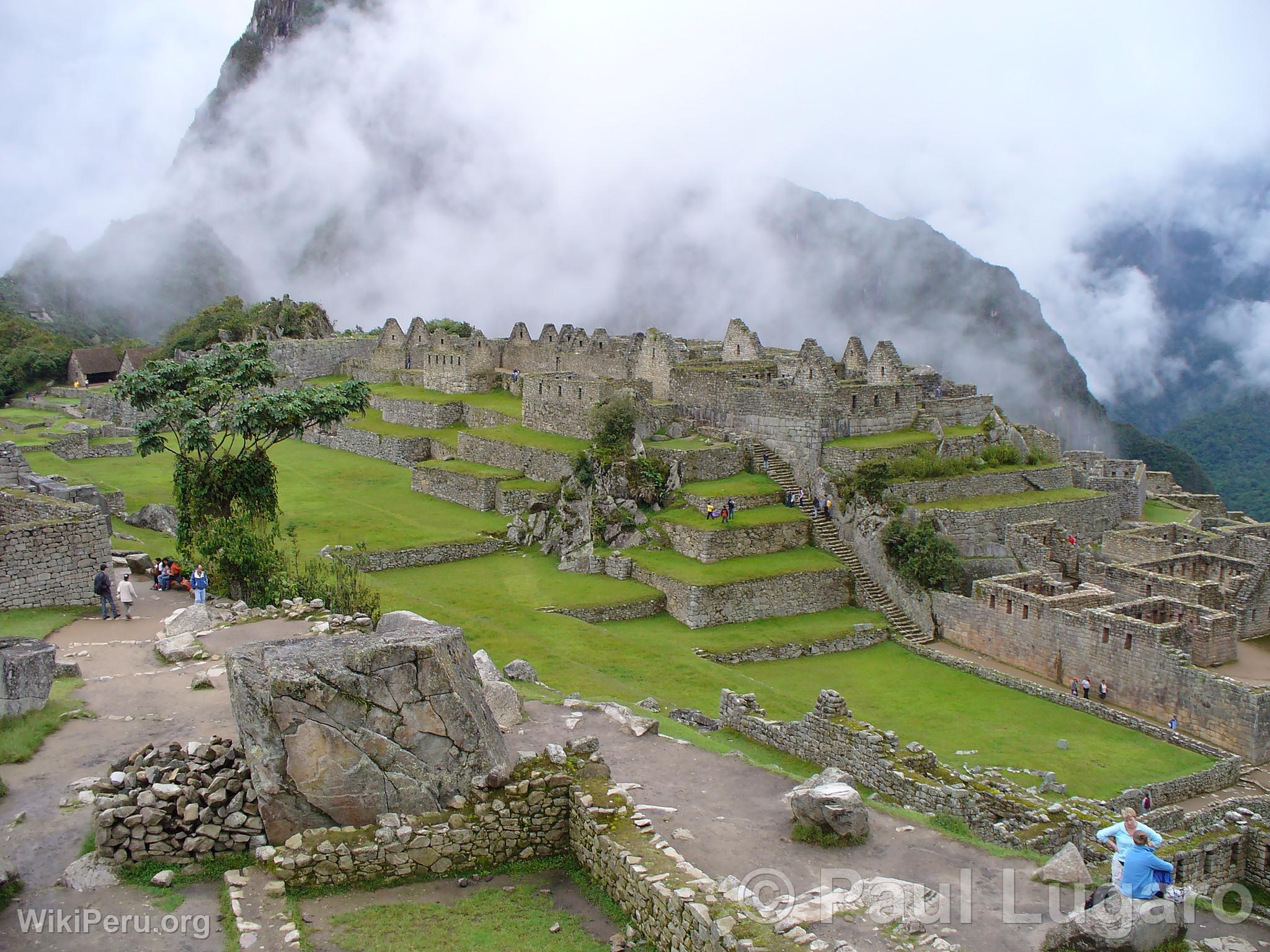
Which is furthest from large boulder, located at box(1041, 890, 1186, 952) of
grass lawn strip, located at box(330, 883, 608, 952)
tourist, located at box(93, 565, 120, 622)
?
tourist, located at box(93, 565, 120, 622)

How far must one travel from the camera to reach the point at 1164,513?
35188mm

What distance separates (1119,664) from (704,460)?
41.3 ft

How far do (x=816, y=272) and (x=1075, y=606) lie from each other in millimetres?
44689

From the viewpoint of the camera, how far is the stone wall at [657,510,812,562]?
90.8ft

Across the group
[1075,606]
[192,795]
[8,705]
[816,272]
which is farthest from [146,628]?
[816,272]

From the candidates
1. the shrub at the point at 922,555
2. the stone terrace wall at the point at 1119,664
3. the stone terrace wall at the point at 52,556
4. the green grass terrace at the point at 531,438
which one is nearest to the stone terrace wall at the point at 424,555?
the green grass terrace at the point at 531,438

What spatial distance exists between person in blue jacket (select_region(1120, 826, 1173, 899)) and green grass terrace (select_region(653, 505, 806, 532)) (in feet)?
62.4

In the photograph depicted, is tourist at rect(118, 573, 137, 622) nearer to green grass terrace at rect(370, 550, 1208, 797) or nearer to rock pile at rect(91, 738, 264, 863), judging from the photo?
green grass terrace at rect(370, 550, 1208, 797)

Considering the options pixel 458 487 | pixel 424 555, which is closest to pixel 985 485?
pixel 424 555

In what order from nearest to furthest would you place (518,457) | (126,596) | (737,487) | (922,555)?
(126,596), (922,555), (737,487), (518,457)

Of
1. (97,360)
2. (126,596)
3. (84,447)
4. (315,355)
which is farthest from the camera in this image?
(97,360)

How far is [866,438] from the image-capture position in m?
30.9

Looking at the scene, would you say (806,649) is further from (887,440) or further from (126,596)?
(126,596)

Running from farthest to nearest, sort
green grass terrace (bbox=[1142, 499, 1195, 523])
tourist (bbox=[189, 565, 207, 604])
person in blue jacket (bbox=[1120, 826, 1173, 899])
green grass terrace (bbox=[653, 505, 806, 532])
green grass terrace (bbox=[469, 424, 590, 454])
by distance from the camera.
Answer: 1. green grass terrace (bbox=[1142, 499, 1195, 523])
2. green grass terrace (bbox=[469, 424, 590, 454])
3. green grass terrace (bbox=[653, 505, 806, 532])
4. tourist (bbox=[189, 565, 207, 604])
5. person in blue jacket (bbox=[1120, 826, 1173, 899])
